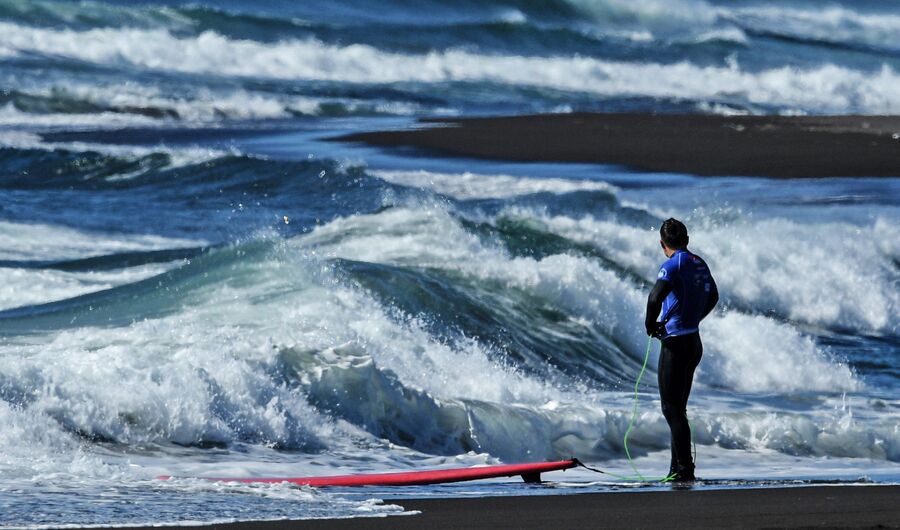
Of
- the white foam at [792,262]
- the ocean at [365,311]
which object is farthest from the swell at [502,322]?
the white foam at [792,262]

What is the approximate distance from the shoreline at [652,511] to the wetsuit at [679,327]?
1.89 ft

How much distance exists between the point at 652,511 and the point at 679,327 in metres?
1.39

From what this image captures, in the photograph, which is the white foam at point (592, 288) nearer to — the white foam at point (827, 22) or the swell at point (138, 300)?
the swell at point (138, 300)

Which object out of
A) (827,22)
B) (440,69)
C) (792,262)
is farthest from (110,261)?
(827,22)

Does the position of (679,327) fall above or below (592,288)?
above

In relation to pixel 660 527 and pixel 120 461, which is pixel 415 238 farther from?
pixel 660 527

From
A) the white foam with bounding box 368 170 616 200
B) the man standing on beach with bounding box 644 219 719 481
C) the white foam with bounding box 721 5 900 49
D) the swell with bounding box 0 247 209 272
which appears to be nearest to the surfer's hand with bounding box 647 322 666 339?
the man standing on beach with bounding box 644 219 719 481

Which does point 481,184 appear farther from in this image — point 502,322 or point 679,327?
point 679,327

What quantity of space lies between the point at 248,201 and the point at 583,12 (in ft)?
113

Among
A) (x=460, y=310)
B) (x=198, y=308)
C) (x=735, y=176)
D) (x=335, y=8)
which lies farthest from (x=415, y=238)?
(x=335, y=8)

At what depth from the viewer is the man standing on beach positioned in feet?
26.1

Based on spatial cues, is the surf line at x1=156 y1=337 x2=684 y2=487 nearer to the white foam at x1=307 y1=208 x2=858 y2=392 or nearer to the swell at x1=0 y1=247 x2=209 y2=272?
the white foam at x1=307 y1=208 x2=858 y2=392

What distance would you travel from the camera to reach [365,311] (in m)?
11.4

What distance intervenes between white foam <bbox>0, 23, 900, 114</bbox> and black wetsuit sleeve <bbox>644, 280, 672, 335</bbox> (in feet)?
79.1
